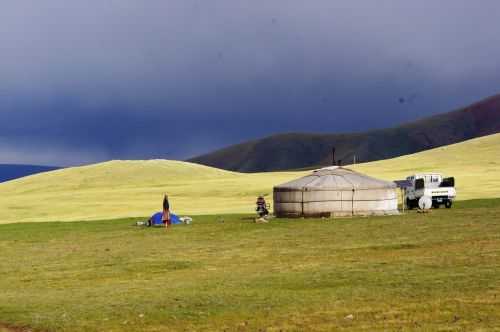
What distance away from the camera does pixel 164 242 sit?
131 ft

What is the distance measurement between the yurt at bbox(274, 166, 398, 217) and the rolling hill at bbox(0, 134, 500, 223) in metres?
11.1

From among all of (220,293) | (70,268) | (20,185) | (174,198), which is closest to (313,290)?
(220,293)

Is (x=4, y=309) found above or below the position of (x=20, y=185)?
below

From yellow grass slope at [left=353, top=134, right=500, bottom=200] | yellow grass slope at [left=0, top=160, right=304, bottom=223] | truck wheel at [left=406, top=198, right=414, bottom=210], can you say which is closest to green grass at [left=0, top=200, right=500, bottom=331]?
truck wheel at [left=406, top=198, right=414, bottom=210]

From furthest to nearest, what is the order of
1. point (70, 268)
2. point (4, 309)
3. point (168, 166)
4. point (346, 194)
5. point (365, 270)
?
point (168, 166) < point (346, 194) < point (70, 268) < point (365, 270) < point (4, 309)

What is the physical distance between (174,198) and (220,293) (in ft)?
219

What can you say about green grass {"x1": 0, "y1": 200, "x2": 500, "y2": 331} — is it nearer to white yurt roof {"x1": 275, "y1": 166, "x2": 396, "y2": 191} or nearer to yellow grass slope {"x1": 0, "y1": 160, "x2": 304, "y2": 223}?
white yurt roof {"x1": 275, "y1": 166, "x2": 396, "y2": 191}

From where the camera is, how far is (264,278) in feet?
82.2

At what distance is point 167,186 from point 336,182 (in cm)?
6026

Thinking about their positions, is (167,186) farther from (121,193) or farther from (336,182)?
(336,182)

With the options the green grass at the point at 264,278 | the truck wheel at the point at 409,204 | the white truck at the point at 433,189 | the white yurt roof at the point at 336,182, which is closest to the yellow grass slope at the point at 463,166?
the truck wheel at the point at 409,204

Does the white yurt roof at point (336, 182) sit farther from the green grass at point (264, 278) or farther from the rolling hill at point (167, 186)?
the rolling hill at point (167, 186)

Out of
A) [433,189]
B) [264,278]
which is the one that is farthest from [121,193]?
[264,278]

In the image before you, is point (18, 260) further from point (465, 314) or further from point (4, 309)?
point (465, 314)
